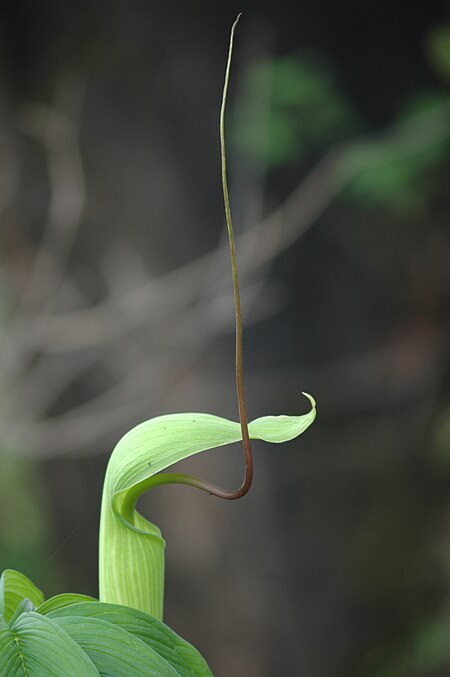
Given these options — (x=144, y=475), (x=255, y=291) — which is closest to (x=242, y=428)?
(x=144, y=475)

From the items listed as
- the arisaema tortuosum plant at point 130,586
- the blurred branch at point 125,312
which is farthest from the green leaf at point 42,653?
the blurred branch at point 125,312

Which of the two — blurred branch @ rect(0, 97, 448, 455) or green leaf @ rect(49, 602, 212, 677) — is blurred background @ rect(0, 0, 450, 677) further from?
green leaf @ rect(49, 602, 212, 677)

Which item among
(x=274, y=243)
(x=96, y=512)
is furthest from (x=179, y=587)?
(x=274, y=243)

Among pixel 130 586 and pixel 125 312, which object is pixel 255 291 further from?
pixel 130 586

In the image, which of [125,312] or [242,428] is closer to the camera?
[242,428]

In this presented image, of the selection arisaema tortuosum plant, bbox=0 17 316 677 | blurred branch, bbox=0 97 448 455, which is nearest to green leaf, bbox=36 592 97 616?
arisaema tortuosum plant, bbox=0 17 316 677

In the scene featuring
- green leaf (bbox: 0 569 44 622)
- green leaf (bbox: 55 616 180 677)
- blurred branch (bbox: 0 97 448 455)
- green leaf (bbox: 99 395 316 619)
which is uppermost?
blurred branch (bbox: 0 97 448 455)

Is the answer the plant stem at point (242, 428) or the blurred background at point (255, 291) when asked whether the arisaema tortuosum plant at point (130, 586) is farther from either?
the blurred background at point (255, 291)
